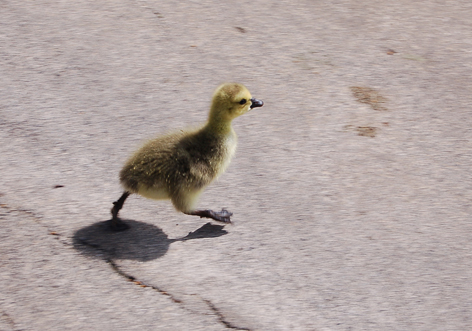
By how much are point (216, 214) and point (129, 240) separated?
59 centimetres

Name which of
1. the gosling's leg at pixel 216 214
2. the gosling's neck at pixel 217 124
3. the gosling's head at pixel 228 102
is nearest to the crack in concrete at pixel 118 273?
the gosling's leg at pixel 216 214

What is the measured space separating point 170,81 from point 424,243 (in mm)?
2796

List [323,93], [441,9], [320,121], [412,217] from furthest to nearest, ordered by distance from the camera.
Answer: [441,9], [323,93], [320,121], [412,217]

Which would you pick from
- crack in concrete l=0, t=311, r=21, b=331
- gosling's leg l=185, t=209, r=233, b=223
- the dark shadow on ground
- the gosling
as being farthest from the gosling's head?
crack in concrete l=0, t=311, r=21, b=331

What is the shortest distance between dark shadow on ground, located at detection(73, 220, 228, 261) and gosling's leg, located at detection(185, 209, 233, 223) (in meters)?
0.10

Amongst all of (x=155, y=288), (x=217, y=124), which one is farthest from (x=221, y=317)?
(x=217, y=124)

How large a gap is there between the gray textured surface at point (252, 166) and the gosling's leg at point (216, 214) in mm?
95

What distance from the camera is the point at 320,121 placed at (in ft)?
17.8

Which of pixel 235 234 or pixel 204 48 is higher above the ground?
pixel 204 48

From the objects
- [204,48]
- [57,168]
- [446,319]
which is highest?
[204,48]

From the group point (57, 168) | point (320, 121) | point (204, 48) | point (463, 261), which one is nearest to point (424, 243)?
point (463, 261)

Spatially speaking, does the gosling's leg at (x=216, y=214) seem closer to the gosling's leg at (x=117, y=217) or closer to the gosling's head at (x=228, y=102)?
the gosling's leg at (x=117, y=217)

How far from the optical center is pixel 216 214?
4.13 metres

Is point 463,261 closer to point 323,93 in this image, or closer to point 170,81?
point 323,93
